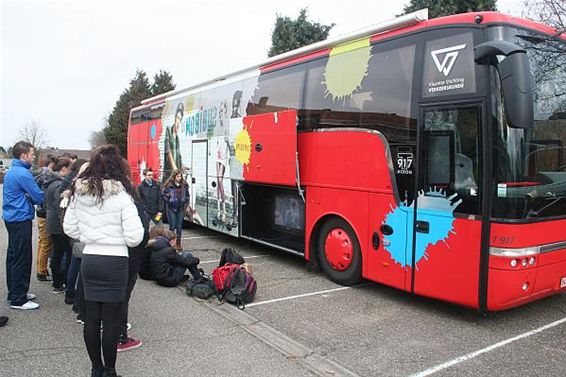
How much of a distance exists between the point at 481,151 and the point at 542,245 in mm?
1177

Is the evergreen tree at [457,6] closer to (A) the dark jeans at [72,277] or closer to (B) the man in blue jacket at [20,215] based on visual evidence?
(B) the man in blue jacket at [20,215]

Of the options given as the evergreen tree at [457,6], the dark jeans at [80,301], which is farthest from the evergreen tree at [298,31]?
the dark jeans at [80,301]

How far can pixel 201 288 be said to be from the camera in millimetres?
5816

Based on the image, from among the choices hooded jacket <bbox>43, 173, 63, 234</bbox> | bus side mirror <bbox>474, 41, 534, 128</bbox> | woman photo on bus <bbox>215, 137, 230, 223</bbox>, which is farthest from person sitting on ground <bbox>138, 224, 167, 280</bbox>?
bus side mirror <bbox>474, 41, 534, 128</bbox>

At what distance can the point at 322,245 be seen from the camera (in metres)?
6.83

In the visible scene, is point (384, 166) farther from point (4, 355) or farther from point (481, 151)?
point (4, 355)

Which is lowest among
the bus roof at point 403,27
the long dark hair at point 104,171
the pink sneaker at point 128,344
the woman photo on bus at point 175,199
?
the pink sneaker at point 128,344

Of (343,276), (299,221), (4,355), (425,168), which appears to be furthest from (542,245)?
(4,355)

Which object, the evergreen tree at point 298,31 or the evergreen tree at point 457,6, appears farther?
the evergreen tree at point 298,31

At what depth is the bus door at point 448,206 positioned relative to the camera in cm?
469

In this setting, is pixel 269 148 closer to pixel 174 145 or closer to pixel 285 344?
pixel 285 344

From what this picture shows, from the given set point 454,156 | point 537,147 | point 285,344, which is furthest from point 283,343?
point 537,147

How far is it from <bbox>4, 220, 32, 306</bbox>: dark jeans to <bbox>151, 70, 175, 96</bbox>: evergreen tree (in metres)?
36.8

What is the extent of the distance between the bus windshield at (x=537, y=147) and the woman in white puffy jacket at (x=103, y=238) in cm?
347
